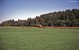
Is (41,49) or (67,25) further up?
(67,25)

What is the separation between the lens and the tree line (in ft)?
11.8

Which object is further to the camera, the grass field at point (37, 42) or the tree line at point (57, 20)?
the tree line at point (57, 20)

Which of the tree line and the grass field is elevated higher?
the tree line

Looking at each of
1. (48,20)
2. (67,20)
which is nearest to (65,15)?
(67,20)

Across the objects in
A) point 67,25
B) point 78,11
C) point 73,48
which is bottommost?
point 73,48

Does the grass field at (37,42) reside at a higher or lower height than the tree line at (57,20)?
lower

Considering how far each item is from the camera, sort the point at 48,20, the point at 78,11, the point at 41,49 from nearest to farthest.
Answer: the point at 41,49 < the point at 78,11 < the point at 48,20

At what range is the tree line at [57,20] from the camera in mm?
3602

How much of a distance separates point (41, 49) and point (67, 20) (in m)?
0.84

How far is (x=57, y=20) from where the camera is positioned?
147 inches

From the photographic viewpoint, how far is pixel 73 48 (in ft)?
11.4

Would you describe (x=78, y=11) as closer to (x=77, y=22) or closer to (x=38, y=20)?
(x=77, y=22)

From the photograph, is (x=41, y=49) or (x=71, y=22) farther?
(x=71, y=22)

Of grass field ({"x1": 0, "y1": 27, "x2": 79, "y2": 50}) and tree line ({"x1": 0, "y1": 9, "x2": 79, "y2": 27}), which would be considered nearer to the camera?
grass field ({"x1": 0, "y1": 27, "x2": 79, "y2": 50})
